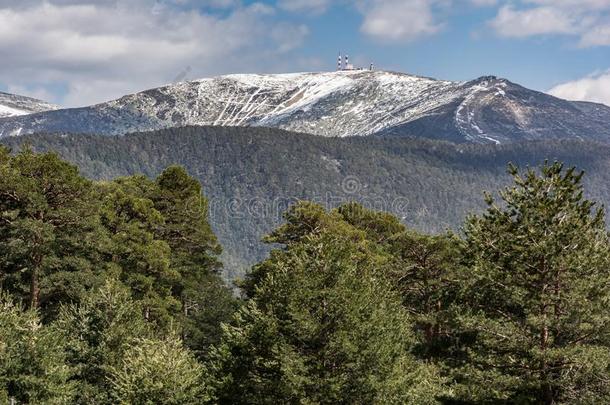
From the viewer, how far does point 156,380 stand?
113ft

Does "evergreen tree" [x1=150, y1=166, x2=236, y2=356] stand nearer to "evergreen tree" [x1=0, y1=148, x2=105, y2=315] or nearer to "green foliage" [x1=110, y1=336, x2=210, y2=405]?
"evergreen tree" [x1=0, y1=148, x2=105, y2=315]

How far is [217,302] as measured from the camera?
71938 mm

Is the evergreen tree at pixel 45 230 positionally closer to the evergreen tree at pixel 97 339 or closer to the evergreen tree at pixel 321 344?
the evergreen tree at pixel 97 339

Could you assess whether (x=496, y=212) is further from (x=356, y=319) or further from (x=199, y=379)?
(x=199, y=379)

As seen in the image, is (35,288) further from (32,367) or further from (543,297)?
(543,297)

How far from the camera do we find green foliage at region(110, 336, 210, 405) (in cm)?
3372

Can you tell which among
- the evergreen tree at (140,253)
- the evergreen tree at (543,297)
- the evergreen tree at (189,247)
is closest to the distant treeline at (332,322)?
the evergreen tree at (543,297)

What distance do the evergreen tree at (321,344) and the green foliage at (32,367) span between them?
7.83 meters

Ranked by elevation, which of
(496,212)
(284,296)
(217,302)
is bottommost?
(217,302)

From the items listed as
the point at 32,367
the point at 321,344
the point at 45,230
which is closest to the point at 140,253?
the point at 45,230

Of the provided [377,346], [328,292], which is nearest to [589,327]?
[377,346]

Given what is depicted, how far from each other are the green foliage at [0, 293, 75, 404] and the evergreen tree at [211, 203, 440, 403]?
25.7ft

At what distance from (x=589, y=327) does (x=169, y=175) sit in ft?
174

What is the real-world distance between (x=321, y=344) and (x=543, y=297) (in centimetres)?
1035
